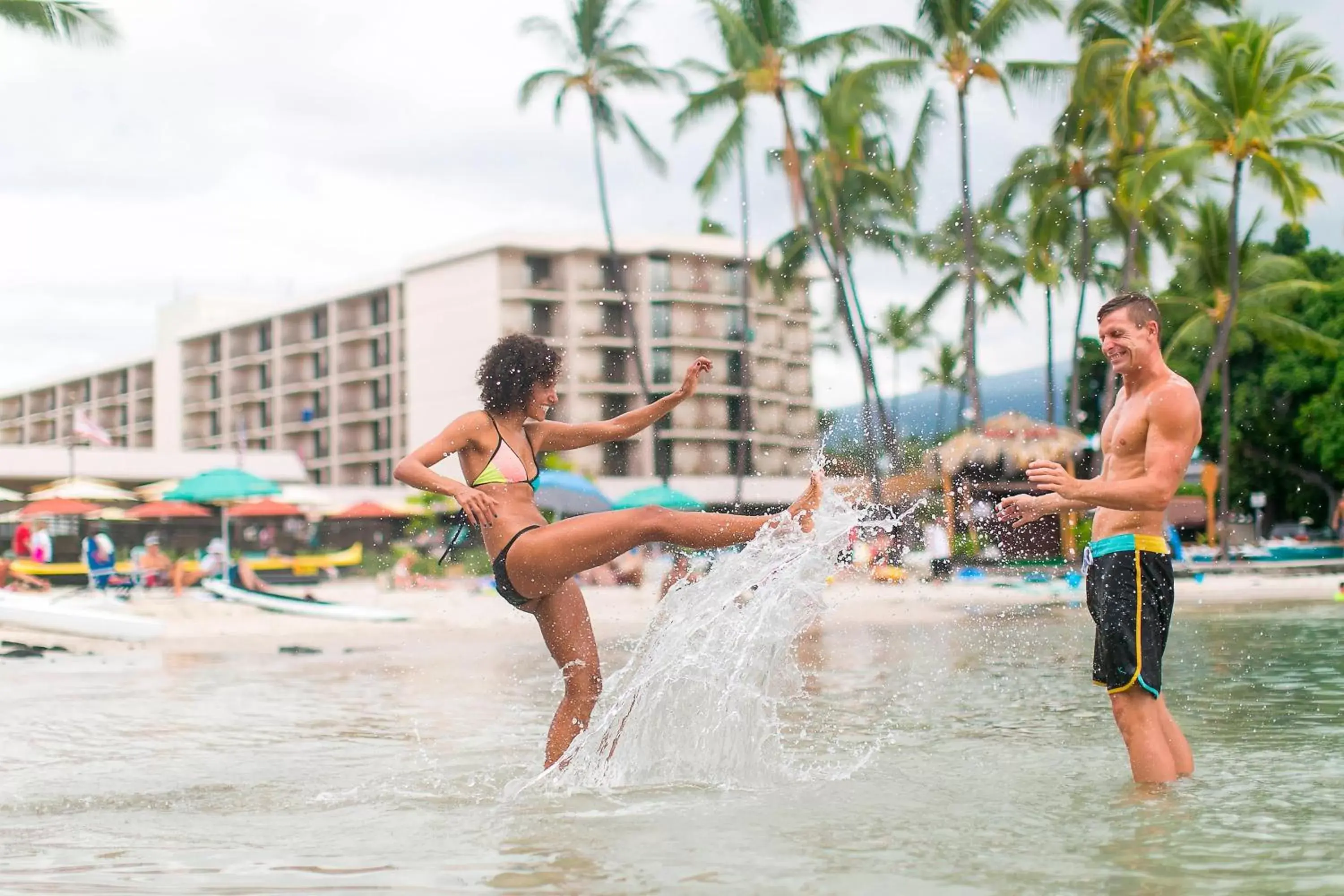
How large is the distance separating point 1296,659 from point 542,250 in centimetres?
5879

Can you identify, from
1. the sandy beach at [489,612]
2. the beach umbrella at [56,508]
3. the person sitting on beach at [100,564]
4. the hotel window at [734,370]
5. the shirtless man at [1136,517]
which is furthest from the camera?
the hotel window at [734,370]

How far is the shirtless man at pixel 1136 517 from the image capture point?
480 centimetres

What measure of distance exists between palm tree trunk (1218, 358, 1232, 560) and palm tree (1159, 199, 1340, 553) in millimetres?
90

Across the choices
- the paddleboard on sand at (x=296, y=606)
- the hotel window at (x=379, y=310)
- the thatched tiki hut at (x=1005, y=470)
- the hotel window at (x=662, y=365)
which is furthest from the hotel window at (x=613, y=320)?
the paddleboard on sand at (x=296, y=606)

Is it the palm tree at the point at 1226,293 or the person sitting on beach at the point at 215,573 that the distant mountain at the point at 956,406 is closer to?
the palm tree at the point at 1226,293

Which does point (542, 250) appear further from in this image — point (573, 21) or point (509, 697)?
point (509, 697)

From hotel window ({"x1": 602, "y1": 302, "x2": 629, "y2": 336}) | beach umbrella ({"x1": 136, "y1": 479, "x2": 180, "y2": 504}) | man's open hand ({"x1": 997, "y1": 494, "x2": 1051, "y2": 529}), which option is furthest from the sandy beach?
hotel window ({"x1": 602, "y1": 302, "x2": 629, "y2": 336})

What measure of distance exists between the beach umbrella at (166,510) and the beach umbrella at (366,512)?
21.2 ft

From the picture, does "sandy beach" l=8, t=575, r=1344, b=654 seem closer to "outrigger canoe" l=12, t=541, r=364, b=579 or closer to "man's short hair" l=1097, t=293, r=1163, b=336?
"outrigger canoe" l=12, t=541, r=364, b=579

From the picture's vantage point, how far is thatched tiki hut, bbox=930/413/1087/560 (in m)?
30.2

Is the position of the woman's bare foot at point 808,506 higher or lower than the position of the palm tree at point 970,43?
lower

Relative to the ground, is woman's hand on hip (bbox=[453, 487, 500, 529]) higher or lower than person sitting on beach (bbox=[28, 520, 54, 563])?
higher

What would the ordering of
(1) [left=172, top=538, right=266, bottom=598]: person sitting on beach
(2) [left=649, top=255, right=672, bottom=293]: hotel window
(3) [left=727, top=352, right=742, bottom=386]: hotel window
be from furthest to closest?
(2) [left=649, top=255, right=672, bottom=293]: hotel window, (3) [left=727, top=352, right=742, bottom=386]: hotel window, (1) [left=172, top=538, right=266, bottom=598]: person sitting on beach

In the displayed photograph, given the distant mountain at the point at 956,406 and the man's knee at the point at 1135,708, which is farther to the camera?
the distant mountain at the point at 956,406
